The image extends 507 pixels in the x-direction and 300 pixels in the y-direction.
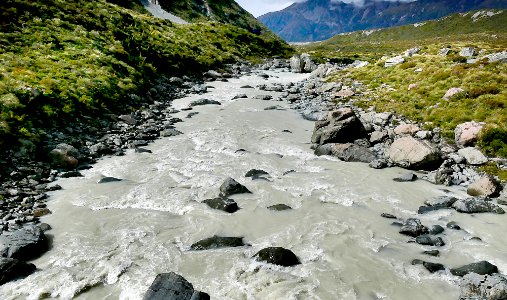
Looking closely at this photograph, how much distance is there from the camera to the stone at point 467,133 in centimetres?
Result: 2370

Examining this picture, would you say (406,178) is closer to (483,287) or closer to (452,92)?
(483,287)

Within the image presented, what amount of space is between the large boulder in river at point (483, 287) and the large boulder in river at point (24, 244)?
46.5ft

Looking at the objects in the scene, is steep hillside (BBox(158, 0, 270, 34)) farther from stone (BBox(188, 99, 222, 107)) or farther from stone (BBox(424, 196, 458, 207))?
stone (BBox(424, 196, 458, 207))

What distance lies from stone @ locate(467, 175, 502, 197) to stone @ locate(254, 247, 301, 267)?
36.3 feet

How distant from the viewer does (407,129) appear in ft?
88.5

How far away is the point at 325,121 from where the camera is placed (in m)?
27.0

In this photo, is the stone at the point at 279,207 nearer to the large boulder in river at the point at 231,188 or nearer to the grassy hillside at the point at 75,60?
the large boulder in river at the point at 231,188

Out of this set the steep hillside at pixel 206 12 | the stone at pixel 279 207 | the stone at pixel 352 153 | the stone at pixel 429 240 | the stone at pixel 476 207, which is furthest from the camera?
the steep hillside at pixel 206 12

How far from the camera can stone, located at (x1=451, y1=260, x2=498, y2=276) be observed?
471 inches

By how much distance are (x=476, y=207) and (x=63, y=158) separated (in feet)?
70.5

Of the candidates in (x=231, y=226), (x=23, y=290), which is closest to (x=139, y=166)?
(x=231, y=226)

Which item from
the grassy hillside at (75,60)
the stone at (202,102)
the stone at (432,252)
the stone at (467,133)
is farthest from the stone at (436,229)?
the stone at (202,102)

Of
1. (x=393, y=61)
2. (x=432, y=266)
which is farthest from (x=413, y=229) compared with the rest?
(x=393, y=61)

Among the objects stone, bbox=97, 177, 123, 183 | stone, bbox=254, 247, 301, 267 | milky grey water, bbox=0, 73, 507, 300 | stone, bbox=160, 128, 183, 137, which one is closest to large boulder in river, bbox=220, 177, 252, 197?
milky grey water, bbox=0, 73, 507, 300
